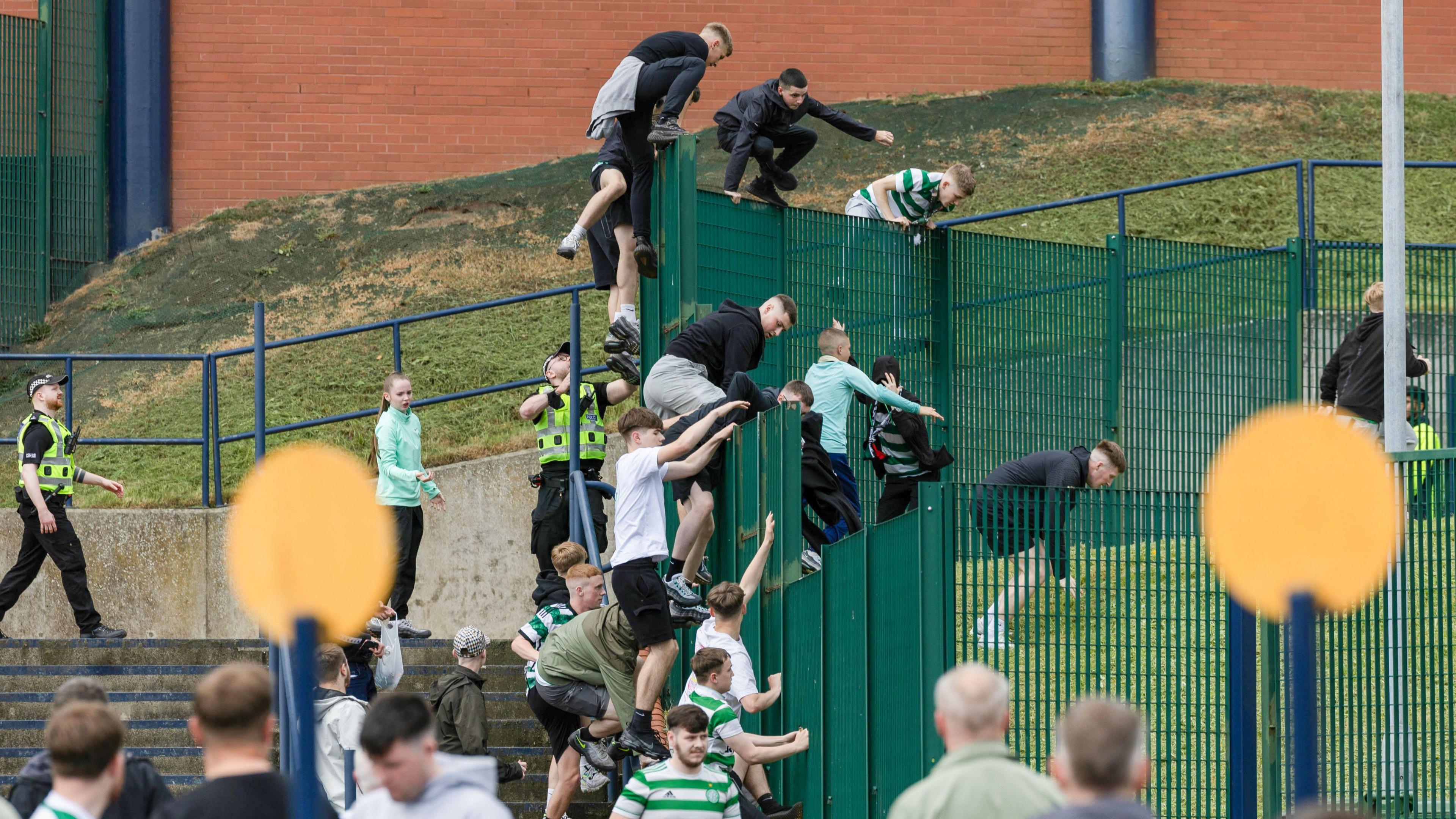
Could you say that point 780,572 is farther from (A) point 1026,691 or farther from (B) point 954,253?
(B) point 954,253

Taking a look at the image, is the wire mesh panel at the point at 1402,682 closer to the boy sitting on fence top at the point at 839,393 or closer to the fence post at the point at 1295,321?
the boy sitting on fence top at the point at 839,393

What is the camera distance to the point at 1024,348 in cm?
1366

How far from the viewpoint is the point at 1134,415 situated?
1405 cm

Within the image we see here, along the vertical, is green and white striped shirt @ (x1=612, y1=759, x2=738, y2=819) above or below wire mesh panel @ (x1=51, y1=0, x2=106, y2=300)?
below

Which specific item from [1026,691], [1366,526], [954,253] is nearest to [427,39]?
[954,253]

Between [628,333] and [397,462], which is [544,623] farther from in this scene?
[397,462]

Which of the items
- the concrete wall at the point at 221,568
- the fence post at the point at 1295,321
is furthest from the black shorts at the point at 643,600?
the fence post at the point at 1295,321

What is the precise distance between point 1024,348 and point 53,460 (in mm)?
6913

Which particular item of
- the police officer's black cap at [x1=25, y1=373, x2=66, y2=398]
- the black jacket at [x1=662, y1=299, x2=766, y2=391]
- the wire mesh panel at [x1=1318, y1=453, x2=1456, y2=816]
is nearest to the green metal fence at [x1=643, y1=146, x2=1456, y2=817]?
the wire mesh panel at [x1=1318, y1=453, x2=1456, y2=816]

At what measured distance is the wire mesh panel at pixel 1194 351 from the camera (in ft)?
46.4

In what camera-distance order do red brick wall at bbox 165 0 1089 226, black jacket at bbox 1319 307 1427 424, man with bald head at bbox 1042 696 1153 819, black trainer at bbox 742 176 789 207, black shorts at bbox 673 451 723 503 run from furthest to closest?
red brick wall at bbox 165 0 1089 226 < black jacket at bbox 1319 307 1427 424 < black trainer at bbox 742 176 789 207 < black shorts at bbox 673 451 723 503 < man with bald head at bbox 1042 696 1153 819

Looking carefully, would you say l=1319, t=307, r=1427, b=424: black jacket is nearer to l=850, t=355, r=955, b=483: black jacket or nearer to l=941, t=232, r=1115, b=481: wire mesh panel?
l=941, t=232, r=1115, b=481: wire mesh panel

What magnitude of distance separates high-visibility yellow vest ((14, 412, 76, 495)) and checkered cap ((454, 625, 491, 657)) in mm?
4594

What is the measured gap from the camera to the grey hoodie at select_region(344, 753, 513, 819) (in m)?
4.41
